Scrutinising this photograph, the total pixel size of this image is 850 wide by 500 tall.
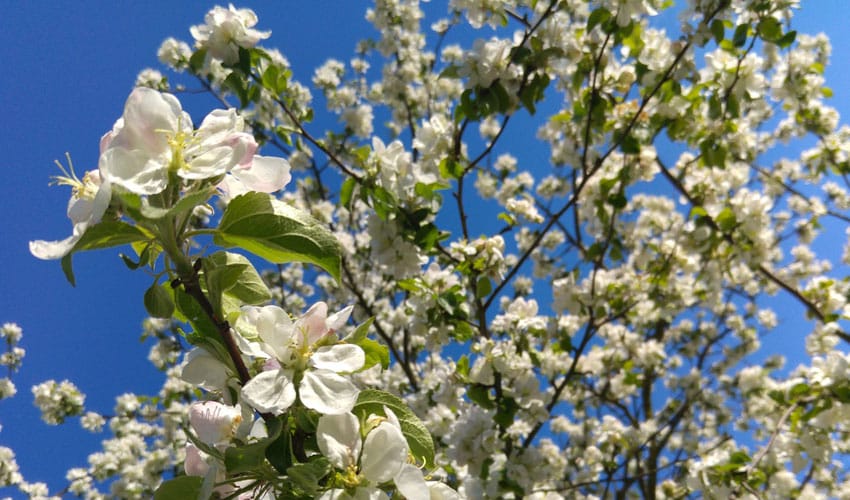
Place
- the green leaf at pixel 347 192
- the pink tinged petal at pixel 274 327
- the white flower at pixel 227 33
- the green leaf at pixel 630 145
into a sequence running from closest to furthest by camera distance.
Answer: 1. the pink tinged petal at pixel 274 327
2. the white flower at pixel 227 33
3. the green leaf at pixel 347 192
4. the green leaf at pixel 630 145

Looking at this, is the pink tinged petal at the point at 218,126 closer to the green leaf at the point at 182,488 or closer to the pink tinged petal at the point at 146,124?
the pink tinged petal at the point at 146,124

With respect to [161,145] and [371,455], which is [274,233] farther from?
[371,455]

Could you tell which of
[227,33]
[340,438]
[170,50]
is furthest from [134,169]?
[170,50]

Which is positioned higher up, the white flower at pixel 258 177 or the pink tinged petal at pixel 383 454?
the white flower at pixel 258 177

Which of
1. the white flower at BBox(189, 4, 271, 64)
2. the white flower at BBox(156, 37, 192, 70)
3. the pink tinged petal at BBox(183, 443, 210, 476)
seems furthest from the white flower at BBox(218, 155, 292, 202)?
the white flower at BBox(156, 37, 192, 70)

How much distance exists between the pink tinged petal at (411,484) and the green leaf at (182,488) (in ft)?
0.78

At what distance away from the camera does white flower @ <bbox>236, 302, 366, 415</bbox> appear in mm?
592

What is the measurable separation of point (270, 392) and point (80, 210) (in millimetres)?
283

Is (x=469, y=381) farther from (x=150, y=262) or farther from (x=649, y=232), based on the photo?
(x=649, y=232)

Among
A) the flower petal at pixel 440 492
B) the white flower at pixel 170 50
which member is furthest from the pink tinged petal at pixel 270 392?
the white flower at pixel 170 50

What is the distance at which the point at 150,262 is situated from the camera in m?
0.64

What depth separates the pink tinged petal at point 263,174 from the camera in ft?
2.18

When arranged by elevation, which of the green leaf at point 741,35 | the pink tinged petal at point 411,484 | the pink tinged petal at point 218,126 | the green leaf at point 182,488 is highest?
the green leaf at point 741,35

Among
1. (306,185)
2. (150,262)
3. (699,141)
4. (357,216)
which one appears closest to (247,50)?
(150,262)
